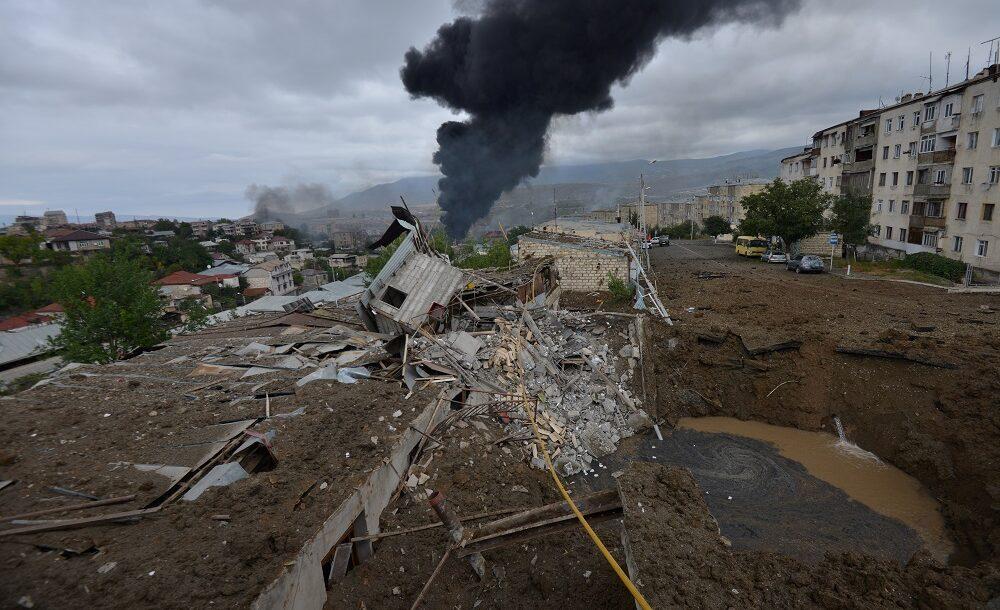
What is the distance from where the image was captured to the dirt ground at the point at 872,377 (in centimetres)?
778

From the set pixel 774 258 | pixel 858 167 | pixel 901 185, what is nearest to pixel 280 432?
pixel 774 258

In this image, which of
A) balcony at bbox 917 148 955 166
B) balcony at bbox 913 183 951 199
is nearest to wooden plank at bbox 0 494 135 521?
balcony at bbox 913 183 951 199

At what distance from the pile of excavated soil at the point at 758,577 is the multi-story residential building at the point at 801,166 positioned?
39.8m

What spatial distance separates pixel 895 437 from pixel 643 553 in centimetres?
829

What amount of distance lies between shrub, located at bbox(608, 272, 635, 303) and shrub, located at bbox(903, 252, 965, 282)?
54.3ft

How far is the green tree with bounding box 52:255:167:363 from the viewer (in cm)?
1366

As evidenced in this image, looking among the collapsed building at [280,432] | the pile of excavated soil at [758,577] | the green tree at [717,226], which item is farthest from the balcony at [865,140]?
the pile of excavated soil at [758,577]

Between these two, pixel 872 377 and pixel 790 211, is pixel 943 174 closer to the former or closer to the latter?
pixel 790 211

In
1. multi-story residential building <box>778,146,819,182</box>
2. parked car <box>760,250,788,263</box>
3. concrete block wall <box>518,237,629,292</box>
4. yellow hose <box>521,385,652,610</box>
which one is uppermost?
multi-story residential building <box>778,146,819,182</box>

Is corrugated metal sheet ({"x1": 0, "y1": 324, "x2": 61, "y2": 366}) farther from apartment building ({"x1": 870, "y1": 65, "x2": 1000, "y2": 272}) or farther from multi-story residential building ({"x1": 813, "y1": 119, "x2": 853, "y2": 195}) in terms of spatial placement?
multi-story residential building ({"x1": 813, "y1": 119, "x2": 853, "y2": 195})

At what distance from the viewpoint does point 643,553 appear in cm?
389

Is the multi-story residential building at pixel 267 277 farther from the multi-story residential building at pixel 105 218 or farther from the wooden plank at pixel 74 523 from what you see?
the multi-story residential building at pixel 105 218

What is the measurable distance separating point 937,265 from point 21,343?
1868 inches

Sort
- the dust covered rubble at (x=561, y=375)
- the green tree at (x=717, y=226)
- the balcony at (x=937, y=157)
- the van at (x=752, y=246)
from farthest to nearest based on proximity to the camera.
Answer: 1. the green tree at (x=717, y=226)
2. the van at (x=752, y=246)
3. the balcony at (x=937, y=157)
4. the dust covered rubble at (x=561, y=375)
